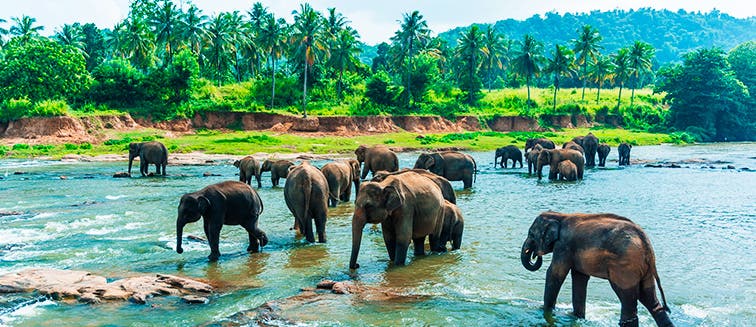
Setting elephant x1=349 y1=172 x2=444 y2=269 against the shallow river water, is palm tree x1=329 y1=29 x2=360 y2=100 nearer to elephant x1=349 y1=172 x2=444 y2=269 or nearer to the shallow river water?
the shallow river water

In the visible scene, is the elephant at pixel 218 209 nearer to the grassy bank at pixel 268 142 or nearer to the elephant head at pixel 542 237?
the elephant head at pixel 542 237

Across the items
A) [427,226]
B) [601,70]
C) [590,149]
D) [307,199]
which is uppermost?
[601,70]

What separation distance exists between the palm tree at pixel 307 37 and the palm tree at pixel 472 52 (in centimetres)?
2032

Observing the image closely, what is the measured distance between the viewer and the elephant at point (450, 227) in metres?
12.7

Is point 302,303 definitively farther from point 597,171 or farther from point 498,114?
point 498,114

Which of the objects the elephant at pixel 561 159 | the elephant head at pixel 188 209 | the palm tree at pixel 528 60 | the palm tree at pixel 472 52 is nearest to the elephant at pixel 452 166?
the elephant at pixel 561 159

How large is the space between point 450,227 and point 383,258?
1.50 metres

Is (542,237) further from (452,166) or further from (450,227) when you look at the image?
(452,166)

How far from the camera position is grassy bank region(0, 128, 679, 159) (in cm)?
4372

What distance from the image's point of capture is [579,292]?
8.45 meters

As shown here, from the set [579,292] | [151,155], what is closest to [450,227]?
[579,292]

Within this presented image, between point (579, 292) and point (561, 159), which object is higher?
point (561, 159)

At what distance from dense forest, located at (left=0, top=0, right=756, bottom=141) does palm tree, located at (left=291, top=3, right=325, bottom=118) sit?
0.41 ft

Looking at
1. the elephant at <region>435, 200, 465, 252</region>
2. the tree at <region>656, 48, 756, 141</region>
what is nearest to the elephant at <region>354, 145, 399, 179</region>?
the elephant at <region>435, 200, 465, 252</region>
